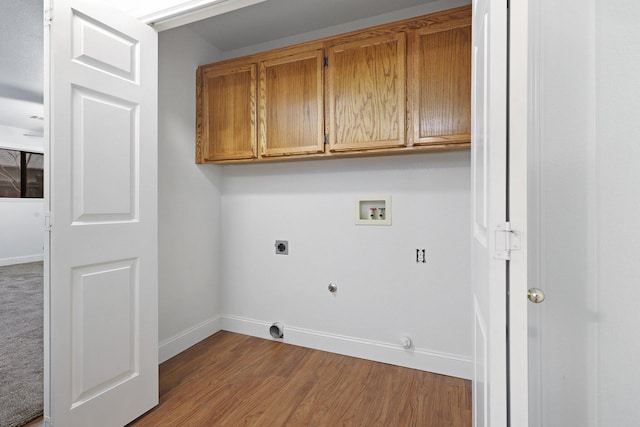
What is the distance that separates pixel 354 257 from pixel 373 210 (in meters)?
0.39

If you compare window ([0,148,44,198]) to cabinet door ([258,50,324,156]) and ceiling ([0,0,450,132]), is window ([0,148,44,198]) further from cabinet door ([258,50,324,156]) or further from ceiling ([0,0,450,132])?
cabinet door ([258,50,324,156])

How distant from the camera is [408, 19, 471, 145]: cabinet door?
1776 millimetres

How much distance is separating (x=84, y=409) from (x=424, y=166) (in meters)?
2.33

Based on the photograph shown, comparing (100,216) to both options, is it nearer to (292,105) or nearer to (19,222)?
(292,105)

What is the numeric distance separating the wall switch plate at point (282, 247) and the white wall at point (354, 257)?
39 mm

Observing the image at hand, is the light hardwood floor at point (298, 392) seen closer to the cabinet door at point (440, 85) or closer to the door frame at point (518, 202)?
the door frame at point (518, 202)

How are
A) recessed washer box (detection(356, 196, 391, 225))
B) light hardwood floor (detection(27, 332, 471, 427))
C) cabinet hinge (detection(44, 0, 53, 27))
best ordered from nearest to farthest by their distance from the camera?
cabinet hinge (detection(44, 0, 53, 27))
light hardwood floor (detection(27, 332, 471, 427))
recessed washer box (detection(356, 196, 391, 225))

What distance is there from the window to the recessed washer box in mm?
6922

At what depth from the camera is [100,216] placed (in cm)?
149

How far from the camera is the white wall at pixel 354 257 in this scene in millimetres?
2092

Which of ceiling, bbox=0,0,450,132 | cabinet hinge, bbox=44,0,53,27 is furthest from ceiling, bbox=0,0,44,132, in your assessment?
cabinet hinge, bbox=44,0,53,27

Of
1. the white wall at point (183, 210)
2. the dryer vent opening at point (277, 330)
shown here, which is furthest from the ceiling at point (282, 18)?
the dryer vent opening at point (277, 330)

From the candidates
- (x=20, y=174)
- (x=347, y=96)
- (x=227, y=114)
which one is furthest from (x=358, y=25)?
(x=20, y=174)

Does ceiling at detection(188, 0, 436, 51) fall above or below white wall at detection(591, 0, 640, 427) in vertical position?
above
